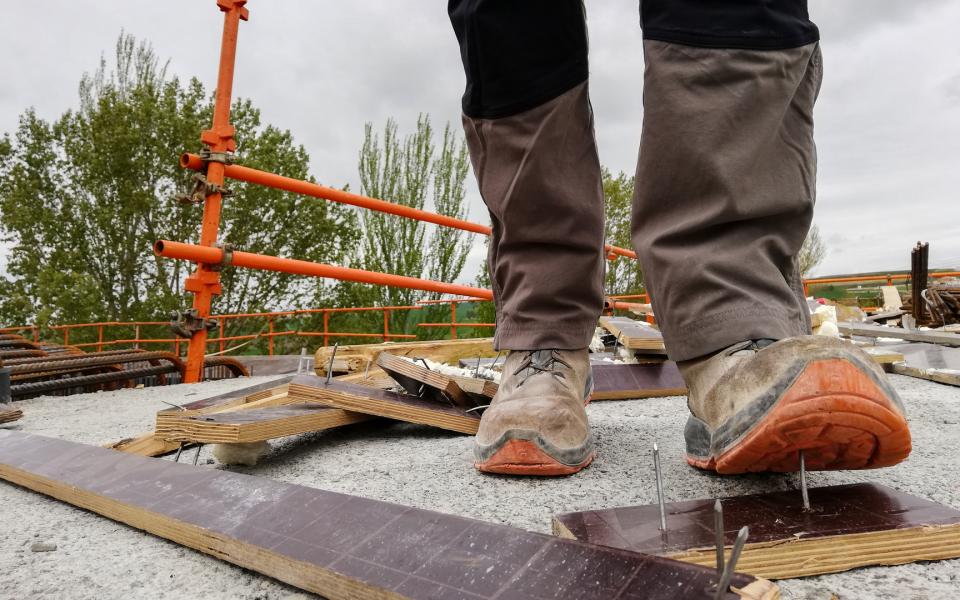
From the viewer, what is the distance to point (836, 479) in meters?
0.88

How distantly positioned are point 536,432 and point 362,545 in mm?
439

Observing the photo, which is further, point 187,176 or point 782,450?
point 187,176

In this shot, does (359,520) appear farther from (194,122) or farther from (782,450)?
(194,122)

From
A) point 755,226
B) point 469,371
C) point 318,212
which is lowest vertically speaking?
point 469,371

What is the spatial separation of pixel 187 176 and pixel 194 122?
117cm

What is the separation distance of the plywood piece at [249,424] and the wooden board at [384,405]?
4cm

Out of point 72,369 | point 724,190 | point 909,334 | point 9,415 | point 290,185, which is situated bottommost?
point 9,415

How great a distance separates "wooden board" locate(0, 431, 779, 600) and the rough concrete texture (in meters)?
0.04

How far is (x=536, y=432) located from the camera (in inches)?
38.5

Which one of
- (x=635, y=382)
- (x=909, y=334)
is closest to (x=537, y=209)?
(x=635, y=382)

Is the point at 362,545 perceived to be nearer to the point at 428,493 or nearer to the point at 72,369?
the point at 428,493

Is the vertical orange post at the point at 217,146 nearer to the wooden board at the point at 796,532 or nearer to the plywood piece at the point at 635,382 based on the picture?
the plywood piece at the point at 635,382

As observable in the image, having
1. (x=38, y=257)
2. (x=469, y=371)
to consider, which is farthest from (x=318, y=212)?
(x=469, y=371)

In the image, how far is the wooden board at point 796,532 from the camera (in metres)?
0.57
